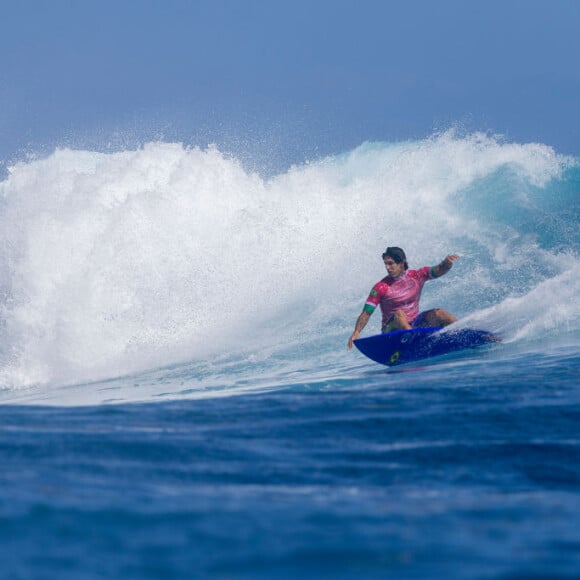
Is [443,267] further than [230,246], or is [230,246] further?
[230,246]

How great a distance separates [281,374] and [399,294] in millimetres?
1659

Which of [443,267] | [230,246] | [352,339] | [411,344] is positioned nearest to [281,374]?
[352,339]

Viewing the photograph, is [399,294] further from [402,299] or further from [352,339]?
[352,339]

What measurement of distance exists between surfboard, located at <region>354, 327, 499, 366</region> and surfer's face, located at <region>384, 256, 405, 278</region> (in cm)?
73

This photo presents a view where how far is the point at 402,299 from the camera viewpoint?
9586 millimetres

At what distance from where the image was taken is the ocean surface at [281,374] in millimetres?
2771

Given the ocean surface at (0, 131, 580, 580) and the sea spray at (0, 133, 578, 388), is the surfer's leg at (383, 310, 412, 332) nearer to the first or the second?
the ocean surface at (0, 131, 580, 580)

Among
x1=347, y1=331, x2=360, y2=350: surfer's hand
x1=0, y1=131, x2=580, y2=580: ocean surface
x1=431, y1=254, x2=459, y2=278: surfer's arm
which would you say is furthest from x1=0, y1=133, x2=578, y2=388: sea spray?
x1=347, y1=331, x2=360, y2=350: surfer's hand

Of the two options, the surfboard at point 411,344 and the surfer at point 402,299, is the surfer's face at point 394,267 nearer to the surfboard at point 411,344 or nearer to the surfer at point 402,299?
the surfer at point 402,299

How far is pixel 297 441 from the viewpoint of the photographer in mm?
4629

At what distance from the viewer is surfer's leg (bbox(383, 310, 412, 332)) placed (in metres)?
9.39

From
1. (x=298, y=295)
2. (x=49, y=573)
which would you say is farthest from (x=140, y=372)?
(x=49, y=573)

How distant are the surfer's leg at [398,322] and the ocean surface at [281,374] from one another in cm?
60

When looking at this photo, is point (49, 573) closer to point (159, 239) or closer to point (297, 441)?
point (297, 441)
